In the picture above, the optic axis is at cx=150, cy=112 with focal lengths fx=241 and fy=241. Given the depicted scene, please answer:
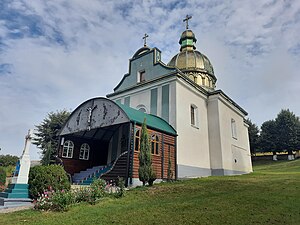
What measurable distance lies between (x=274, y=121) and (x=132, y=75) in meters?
35.3

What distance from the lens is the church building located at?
1336 centimetres

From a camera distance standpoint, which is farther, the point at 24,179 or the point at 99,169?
the point at 99,169

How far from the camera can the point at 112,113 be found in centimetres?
1333

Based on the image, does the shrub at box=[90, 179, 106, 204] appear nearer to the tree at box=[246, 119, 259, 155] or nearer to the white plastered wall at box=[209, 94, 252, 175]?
the white plastered wall at box=[209, 94, 252, 175]

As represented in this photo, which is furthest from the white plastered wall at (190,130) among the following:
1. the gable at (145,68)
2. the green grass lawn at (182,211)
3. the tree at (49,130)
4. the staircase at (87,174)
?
the tree at (49,130)

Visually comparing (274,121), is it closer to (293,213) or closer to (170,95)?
(170,95)

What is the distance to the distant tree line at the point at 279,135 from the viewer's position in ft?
137

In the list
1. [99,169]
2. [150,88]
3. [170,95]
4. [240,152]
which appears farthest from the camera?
[240,152]

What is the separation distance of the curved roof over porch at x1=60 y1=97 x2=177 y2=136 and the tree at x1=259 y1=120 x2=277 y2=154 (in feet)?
111

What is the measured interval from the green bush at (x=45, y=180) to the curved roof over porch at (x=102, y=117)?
4.36 metres

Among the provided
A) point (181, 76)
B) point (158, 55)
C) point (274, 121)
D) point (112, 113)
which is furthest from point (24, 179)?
point (274, 121)

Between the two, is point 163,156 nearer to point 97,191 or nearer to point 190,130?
point 190,130

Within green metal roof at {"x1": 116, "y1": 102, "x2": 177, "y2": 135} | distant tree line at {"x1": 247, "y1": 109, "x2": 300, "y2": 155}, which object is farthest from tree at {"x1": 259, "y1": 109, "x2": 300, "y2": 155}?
green metal roof at {"x1": 116, "y1": 102, "x2": 177, "y2": 135}

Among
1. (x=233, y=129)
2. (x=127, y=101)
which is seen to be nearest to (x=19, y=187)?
(x=127, y=101)
